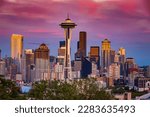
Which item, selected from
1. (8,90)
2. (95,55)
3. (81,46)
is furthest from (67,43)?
(8,90)

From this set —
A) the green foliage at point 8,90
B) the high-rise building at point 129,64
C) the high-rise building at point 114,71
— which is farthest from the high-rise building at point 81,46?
the green foliage at point 8,90

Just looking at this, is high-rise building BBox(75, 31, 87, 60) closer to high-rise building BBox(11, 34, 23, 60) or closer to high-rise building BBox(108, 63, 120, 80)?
high-rise building BBox(108, 63, 120, 80)

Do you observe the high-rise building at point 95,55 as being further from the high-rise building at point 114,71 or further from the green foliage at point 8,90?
the green foliage at point 8,90

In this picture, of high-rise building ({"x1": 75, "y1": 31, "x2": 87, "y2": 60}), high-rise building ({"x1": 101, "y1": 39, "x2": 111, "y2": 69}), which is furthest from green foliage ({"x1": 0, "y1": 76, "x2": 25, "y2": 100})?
high-rise building ({"x1": 101, "y1": 39, "x2": 111, "y2": 69})

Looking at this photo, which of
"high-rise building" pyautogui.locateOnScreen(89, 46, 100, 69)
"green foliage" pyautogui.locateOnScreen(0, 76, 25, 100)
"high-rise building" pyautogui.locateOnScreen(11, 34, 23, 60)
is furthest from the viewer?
"high-rise building" pyautogui.locateOnScreen(89, 46, 100, 69)

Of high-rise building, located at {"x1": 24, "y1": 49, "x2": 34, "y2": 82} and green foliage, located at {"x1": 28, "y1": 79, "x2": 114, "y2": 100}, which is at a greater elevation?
high-rise building, located at {"x1": 24, "y1": 49, "x2": 34, "y2": 82}

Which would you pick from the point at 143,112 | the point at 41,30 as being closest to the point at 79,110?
the point at 143,112

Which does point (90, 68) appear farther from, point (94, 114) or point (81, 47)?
point (94, 114)
